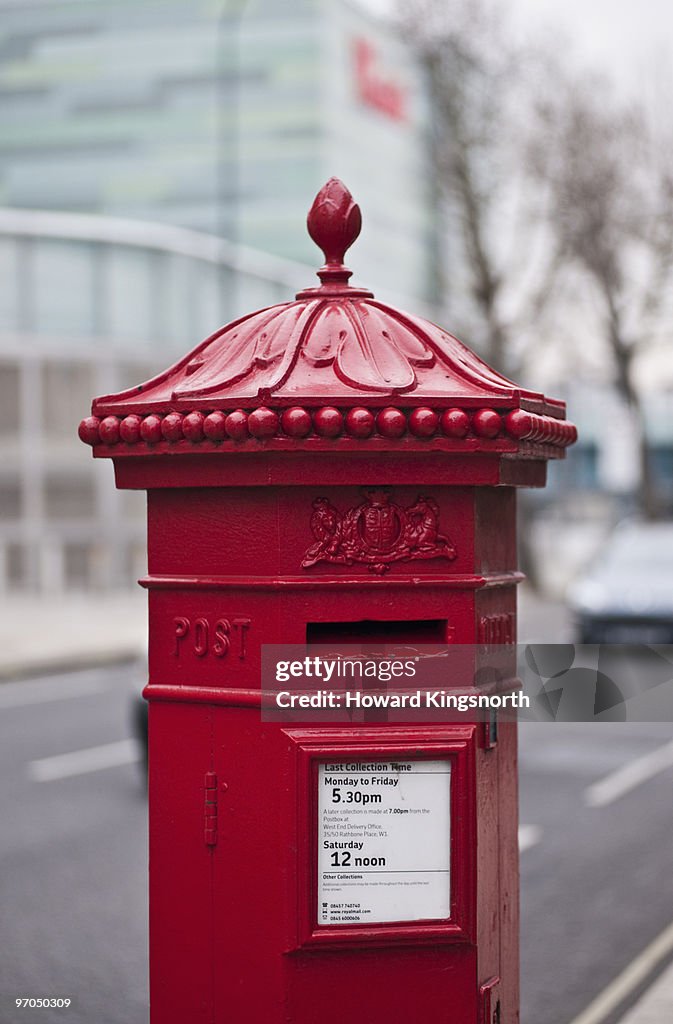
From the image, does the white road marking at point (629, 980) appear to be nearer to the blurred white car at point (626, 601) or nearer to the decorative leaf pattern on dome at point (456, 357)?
the decorative leaf pattern on dome at point (456, 357)

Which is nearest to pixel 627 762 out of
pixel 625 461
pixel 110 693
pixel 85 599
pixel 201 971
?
pixel 110 693

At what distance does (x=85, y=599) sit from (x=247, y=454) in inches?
882

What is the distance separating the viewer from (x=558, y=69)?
2731cm

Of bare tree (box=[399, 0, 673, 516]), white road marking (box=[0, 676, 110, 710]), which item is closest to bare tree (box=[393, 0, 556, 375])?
bare tree (box=[399, 0, 673, 516])

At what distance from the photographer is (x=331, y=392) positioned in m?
2.63

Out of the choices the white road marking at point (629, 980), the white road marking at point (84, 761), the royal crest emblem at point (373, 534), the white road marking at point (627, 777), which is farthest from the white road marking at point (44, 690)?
the royal crest emblem at point (373, 534)

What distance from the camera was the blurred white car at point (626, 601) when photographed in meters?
15.1

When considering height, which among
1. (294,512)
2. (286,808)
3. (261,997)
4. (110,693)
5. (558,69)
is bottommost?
(110,693)

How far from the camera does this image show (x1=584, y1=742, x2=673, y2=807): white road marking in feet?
28.6

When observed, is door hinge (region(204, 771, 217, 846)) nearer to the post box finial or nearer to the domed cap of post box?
the domed cap of post box

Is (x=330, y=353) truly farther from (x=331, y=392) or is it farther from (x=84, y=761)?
(x=84, y=761)

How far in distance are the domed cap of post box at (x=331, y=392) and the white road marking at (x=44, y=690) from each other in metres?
10.1

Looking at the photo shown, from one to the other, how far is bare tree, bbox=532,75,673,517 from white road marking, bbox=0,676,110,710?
17.1 metres

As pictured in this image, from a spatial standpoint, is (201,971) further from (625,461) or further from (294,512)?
(625,461)
